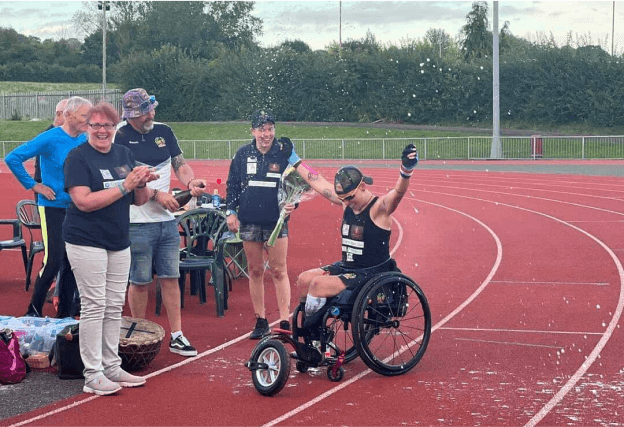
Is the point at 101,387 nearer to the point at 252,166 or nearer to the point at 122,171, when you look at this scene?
the point at 122,171

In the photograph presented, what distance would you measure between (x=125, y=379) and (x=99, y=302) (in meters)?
0.57

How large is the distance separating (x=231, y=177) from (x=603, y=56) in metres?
41.2

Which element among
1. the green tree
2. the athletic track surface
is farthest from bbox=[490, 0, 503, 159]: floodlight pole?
the green tree

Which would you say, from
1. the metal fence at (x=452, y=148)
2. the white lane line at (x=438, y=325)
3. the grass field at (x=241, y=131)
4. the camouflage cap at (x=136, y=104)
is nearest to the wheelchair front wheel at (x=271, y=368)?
the white lane line at (x=438, y=325)

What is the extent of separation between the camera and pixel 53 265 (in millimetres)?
8234

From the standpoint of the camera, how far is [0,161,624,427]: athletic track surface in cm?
599

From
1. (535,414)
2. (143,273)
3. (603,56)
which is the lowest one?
(535,414)

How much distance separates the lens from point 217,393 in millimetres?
6465

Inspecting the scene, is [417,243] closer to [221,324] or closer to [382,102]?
[221,324]

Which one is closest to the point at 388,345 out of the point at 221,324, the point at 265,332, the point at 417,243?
the point at 265,332

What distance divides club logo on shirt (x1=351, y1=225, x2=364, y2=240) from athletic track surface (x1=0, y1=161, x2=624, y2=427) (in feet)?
2.98

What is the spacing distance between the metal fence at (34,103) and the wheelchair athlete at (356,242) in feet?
175

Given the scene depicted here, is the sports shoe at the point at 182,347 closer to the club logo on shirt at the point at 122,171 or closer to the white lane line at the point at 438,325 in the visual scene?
the white lane line at the point at 438,325

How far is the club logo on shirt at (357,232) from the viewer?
702 centimetres
